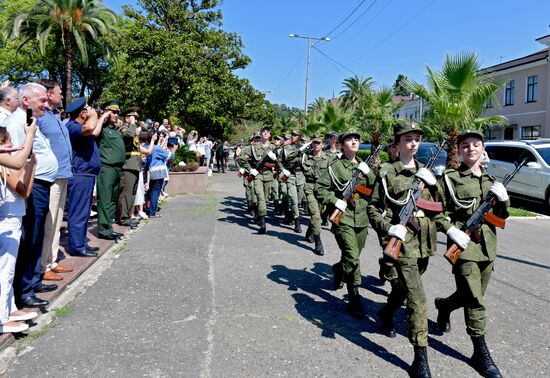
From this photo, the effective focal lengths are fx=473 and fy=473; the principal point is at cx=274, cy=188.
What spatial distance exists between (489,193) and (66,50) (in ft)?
91.4

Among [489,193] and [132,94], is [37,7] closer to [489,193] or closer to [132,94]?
[132,94]

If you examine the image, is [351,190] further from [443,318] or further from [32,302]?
[32,302]

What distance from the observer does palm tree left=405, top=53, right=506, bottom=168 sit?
38.1ft

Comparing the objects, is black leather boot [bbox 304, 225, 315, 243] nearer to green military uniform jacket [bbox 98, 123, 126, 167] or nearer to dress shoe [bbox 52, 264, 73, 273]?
green military uniform jacket [bbox 98, 123, 126, 167]

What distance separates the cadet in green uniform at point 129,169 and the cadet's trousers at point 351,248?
4.40 metres

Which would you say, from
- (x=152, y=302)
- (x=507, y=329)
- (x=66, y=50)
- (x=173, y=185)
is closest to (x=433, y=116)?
(x=173, y=185)

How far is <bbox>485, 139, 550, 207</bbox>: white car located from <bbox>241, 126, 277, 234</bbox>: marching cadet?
733 centimetres

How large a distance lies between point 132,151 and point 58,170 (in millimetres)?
3193

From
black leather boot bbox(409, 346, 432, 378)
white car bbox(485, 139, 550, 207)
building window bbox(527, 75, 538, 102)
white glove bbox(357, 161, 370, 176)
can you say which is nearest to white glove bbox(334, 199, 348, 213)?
white glove bbox(357, 161, 370, 176)

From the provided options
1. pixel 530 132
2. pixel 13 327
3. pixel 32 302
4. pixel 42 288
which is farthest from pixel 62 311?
pixel 530 132

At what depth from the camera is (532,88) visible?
101ft

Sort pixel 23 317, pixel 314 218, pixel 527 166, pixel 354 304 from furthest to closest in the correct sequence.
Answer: pixel 527 166
pixel 314 218
pixel 354 304
pixel 23 317

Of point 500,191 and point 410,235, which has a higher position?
point 500,191

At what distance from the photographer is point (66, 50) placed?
26.8 metres
